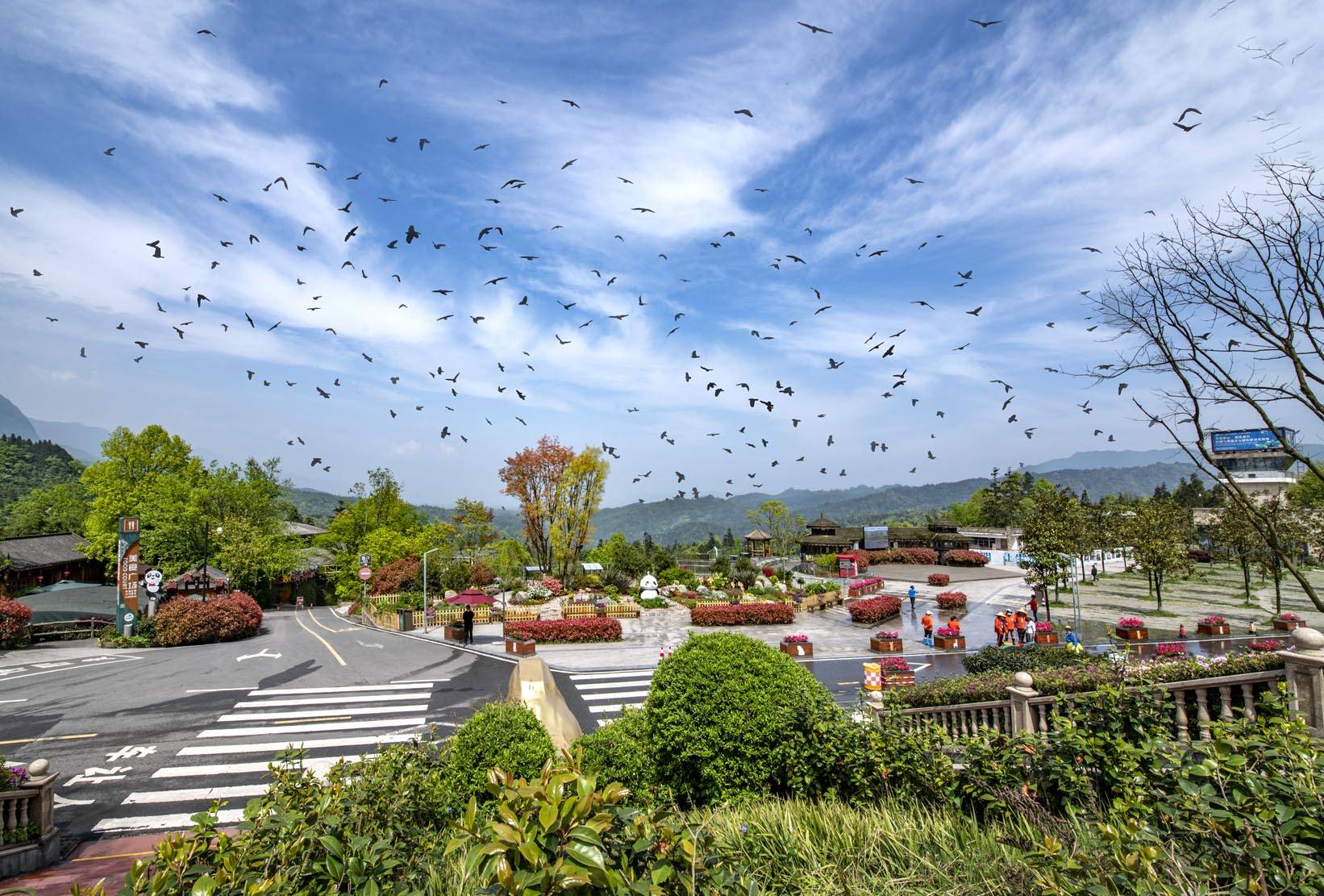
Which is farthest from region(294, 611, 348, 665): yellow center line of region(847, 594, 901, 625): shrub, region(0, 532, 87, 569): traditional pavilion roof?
region(847, 594, 901, 625): shrub

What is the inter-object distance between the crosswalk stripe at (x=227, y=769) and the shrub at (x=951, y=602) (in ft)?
98.9

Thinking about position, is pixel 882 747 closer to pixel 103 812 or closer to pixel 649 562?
pixel 103 812

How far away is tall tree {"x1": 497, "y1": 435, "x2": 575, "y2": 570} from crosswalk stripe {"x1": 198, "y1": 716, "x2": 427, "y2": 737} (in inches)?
1250

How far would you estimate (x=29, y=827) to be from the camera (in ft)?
29.4

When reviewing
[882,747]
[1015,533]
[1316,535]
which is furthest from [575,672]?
[1015,533]

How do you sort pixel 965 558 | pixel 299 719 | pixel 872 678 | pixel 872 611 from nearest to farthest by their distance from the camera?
pixel 872 678 → pixel 299 719 → pixel 872 611 → pixel 965 558

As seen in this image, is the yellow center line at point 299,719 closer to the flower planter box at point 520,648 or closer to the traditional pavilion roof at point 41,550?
the flower planter box at point 520,648

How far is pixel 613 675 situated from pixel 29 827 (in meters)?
14.0

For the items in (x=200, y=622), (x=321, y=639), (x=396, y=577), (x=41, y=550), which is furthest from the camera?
(x=41, y=550)

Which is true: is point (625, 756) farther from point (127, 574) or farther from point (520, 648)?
point (127, 574)

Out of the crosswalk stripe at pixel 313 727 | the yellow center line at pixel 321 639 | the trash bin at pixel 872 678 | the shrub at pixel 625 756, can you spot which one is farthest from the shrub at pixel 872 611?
the shrub at pixel 625 756

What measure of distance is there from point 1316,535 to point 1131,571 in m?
18.4

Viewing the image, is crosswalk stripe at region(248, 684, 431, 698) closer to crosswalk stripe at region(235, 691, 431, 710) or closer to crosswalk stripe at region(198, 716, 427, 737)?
crosswalk stripe at region(235, 691, 431, 710)

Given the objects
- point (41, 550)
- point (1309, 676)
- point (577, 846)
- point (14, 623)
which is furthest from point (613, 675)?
point (41, 550)
